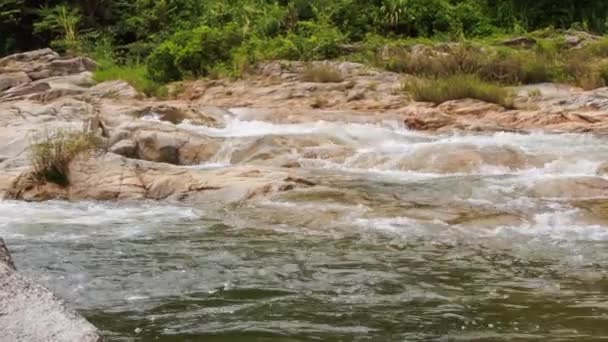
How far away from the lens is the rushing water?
14.1ft

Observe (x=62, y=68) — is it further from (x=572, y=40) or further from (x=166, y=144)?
(x=572, y=40)

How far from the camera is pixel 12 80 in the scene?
18922 millimetres

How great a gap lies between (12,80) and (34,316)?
17112 millimetres

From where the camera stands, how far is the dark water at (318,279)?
13.8 feet

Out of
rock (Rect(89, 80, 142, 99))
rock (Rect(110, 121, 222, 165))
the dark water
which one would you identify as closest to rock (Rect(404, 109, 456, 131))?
rock (Rect(110, 121, 222, 165))

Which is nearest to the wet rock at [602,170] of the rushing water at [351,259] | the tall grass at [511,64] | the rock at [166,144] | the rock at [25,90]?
the rushing water at [351,259]

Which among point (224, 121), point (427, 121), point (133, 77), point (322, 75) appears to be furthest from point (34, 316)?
point (133, 77)

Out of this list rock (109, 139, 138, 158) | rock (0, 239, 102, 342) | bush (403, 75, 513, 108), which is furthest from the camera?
bush (403, 75, 513, 108)

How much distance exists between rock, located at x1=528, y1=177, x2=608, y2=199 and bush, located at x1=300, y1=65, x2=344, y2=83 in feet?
26.2

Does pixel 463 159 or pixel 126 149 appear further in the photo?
pixel 126 149

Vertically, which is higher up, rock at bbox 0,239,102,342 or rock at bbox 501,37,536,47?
rock at bbox 0,239,102,342

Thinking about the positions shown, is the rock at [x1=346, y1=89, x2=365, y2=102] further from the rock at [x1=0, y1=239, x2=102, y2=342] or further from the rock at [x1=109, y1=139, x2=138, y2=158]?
the rock at [x1=0, y1=239, x2=102, y2=342]

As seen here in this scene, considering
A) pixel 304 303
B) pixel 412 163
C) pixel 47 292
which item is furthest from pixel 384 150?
pixel 47 292

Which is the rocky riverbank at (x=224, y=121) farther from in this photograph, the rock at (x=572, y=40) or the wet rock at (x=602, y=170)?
the rock at (x=572, y=40)
